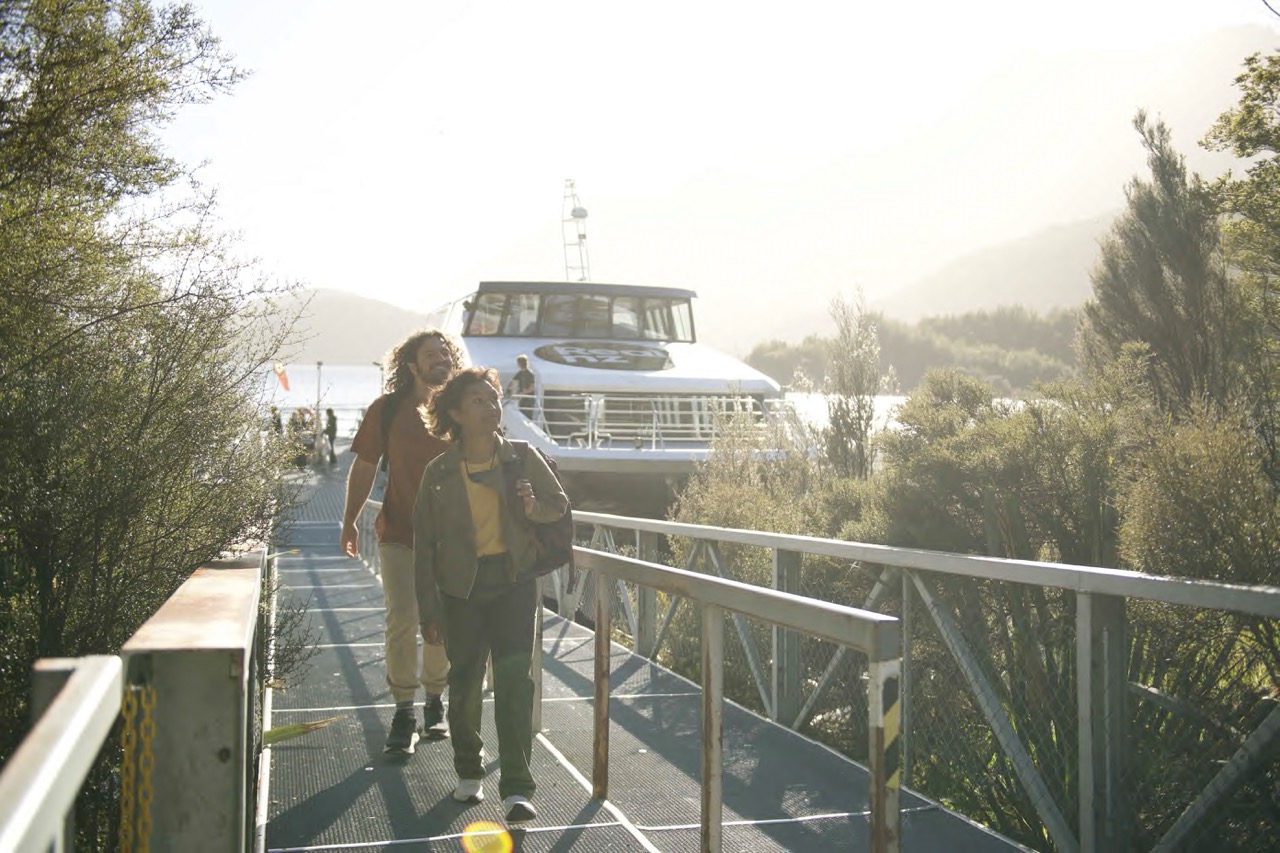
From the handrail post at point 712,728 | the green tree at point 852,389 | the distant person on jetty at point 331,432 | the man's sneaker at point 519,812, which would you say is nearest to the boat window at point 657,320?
the green tree at point 852,389

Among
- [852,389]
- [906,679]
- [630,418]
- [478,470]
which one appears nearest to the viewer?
[478,470]

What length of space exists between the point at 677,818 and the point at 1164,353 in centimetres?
1173

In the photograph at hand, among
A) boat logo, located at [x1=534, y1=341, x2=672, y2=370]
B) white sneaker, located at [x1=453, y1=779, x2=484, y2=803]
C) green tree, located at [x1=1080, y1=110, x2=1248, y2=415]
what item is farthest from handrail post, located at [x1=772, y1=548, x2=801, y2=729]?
boat logo, located at [x1=534, y1=341, x2=672, y2=370]

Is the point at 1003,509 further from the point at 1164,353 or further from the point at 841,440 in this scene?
the point at 1164,353

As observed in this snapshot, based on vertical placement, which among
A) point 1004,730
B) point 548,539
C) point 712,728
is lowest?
point 1004,730

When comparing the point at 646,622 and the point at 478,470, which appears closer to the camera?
the point at 478,470

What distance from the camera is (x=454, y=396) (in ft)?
15.3

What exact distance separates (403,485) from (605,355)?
13.2m

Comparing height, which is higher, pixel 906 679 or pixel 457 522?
pixel 457 522

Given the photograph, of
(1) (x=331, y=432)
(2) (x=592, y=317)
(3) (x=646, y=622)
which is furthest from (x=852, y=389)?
(1) (x=331, y=432)

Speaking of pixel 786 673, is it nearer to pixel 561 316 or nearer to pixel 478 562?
pixel 478 562

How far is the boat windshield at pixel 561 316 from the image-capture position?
65.5 ft

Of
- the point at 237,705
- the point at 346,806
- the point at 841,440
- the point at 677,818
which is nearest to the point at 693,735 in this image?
the point at 677,818

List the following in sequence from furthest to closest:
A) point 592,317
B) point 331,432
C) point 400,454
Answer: point 331,432 → point 592,317 → point 400,454
